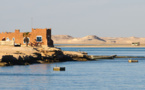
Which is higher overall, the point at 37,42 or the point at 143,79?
the point at 37,42

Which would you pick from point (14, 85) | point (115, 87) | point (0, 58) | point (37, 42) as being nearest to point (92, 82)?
point (115, 87)

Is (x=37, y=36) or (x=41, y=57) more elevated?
(x=37, y=36)

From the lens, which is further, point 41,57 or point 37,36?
point 37,36

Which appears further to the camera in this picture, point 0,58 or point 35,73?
point 0,58

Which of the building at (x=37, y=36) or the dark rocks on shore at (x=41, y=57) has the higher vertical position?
the building at (x=37, y=36)

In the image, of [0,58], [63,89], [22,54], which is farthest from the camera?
[22,54]

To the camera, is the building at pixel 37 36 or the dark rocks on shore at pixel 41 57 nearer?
the dark rocks on shore at pixel 41 57

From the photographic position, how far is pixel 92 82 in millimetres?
62969

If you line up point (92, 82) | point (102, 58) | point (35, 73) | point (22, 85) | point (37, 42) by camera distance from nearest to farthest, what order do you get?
point (22, 85)
point (92, 82)
point (35, 73)
point (37, 42)
point (102, 58)

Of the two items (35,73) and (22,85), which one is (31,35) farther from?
(22,85)

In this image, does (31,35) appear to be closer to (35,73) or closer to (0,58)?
(0,58)

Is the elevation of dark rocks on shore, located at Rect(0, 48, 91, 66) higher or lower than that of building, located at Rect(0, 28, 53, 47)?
lower

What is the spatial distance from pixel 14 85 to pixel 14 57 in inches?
1395

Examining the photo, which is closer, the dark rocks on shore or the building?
the dark rocks on shore
